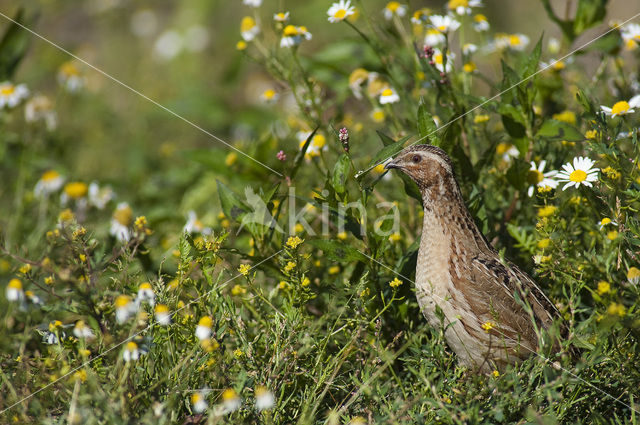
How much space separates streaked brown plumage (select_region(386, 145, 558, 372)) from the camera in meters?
3.16

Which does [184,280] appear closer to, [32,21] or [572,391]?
[572,391]

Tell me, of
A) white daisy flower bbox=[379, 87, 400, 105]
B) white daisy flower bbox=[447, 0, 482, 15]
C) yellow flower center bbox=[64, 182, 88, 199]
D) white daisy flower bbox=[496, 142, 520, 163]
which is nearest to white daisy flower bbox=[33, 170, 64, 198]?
yellow flower center bbox=[64, 182, 88, 199]

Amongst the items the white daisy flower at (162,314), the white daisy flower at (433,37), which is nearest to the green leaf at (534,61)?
the white daisy flower at (433,37)

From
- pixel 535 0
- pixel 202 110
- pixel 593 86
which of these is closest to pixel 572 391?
pixel 593 86

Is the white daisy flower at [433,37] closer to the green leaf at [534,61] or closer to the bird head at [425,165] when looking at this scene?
the green leaf at [534,61]

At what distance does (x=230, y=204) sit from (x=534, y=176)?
5.95 ft

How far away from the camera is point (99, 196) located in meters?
5.27

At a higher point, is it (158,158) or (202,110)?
(202,110)

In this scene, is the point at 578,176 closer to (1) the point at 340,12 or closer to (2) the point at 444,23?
(2) the point at 444,23

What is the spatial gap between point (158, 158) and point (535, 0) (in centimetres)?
590

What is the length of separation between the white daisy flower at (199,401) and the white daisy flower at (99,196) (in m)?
2.86

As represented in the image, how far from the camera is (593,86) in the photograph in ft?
14.4

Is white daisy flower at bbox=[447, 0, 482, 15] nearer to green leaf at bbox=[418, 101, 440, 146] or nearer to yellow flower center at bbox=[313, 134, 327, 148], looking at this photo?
green leaf at bbox=[418, 101, 440, 146]

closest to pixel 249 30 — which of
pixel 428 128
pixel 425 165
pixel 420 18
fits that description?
pixel 420 18
